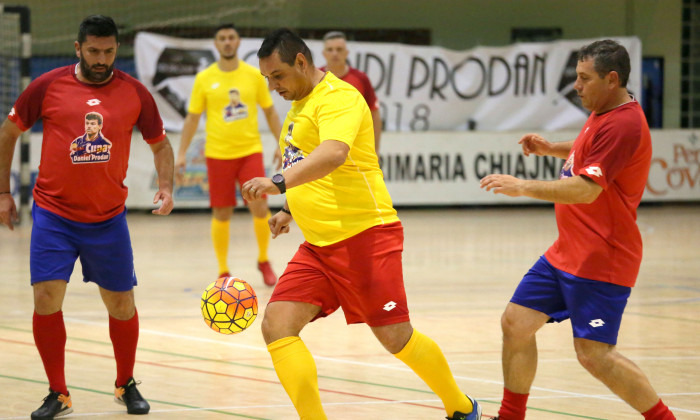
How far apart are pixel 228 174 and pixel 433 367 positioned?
5342 millimetres

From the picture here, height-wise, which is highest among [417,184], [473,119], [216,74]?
[216,74]

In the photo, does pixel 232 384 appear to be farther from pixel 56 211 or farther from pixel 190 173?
pixel 190 173

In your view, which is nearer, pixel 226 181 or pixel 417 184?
→ pixel 226 181

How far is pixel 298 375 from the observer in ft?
13.4

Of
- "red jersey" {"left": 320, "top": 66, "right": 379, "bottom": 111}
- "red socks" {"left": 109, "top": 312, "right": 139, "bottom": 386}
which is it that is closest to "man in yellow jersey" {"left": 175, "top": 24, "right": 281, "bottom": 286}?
"red jersey" {"left": 320, "top": 66, "right": 379, "bottom": 111}

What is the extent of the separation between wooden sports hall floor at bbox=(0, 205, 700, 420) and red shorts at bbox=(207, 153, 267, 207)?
0.89m

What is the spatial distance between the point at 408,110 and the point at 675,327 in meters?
10.6

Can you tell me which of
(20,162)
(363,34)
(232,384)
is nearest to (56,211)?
(232,384)

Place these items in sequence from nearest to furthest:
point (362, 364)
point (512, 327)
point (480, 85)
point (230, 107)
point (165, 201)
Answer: point (512, 327)
point (165, 201)
point (362, 364)
point (230, 107)
point (480, 85)

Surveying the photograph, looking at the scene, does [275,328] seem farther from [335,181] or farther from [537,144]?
[537,144]

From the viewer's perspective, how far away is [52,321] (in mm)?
4996

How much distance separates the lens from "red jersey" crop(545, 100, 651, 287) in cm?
405

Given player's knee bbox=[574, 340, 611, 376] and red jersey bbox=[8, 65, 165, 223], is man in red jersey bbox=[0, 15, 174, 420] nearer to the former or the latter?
red jersey bbox=[8, 65, 165, 223]

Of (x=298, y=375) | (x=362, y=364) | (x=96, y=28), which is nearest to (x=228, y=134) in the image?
(x=362, y=364)
